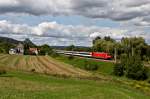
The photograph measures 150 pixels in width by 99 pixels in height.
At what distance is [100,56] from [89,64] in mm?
33341

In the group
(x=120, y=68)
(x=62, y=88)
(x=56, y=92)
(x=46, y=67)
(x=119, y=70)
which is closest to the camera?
(x=56, y=92)

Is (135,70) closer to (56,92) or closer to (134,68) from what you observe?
(134,68)

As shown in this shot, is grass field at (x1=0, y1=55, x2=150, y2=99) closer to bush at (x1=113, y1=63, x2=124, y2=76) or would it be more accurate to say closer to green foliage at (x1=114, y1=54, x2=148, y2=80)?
bush at (x1=113, y1=63, x2=124, y2=76)

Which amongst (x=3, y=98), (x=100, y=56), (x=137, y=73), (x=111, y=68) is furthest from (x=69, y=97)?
(x=100, y=56)

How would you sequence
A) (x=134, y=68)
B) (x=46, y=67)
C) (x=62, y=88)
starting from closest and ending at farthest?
(x=62, y=88)
(x=134, y=68)
(x=46, y=67)

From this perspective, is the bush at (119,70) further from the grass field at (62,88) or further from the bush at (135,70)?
the grass field at (62,88)

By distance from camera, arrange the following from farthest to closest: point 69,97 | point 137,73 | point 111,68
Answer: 1. point 111,68
2. point 137,73
3. point 69,97

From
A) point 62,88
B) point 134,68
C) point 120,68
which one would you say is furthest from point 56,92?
point 120,68

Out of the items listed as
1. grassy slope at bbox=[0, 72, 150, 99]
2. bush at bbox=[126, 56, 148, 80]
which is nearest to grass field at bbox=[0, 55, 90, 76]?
bush at bbox=[126, 56, 148, 80]

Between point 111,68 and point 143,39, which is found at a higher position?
point 143,39

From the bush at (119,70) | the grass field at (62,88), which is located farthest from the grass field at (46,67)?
the grass field at (62,88)

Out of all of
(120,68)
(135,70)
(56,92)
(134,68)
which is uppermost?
(56,92)

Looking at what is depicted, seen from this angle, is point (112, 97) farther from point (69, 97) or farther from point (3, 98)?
point (3, 98)

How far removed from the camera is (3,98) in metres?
21.4
